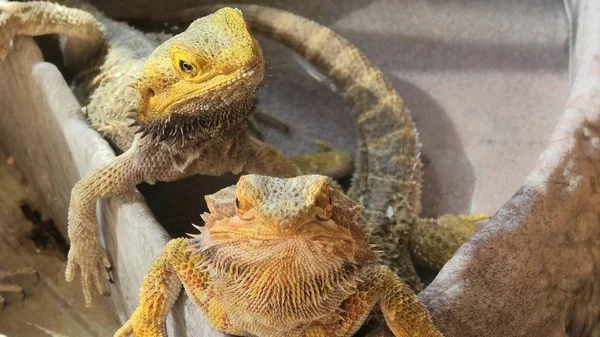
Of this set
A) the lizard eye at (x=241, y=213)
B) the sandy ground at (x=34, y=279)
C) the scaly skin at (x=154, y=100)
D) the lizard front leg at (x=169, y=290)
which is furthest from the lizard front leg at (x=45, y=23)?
the lizard eye at (x=241, y=213)

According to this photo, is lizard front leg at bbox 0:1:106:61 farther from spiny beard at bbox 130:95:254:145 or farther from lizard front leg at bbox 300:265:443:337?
lizard front leg at bbox 300:265:443:337

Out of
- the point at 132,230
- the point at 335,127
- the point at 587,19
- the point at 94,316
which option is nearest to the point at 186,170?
the point at 132,230

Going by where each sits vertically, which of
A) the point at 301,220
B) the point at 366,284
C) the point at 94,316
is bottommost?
the point at 94,316

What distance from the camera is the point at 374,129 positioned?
336 cm

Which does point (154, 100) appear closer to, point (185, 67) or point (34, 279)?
point (185, 67)

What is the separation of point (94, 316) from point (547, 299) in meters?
1.82

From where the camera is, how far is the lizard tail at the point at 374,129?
2.94m

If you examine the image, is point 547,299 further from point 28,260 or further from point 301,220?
point 28,260

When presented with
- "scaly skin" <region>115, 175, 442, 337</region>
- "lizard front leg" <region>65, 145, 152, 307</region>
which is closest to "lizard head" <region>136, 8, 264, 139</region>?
"lizard front leg" <region>65, 145, 152, 307</region>

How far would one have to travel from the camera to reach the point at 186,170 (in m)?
2.44

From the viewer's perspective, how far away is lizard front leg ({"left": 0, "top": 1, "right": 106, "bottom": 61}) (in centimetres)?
275

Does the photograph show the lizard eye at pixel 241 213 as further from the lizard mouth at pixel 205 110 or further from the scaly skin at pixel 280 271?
the lizard mouth at pixel 205 110

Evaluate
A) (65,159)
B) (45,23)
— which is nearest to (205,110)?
(65,159)

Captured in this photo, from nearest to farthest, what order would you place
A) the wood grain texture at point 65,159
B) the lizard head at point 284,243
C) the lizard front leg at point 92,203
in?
1. the lizard head at point 284,243
2. the wood grain texture at point 65,159
3. the lizard front leg at point 92,203
